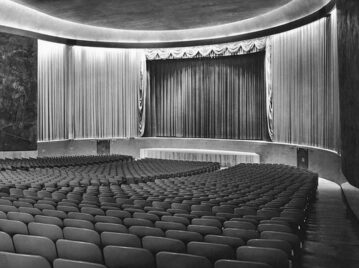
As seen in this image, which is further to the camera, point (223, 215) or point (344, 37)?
point (344, 37)

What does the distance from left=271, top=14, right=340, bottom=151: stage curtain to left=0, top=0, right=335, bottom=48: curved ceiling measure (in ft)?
2.09

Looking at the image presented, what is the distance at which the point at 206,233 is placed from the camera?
389cm

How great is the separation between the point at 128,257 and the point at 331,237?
3.61 m

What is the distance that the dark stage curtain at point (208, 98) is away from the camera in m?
19.1

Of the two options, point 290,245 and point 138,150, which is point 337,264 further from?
point 138,150

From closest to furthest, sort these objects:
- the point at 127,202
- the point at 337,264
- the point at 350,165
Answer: the point at 337,264, the point at 127,202, the point at 350,165

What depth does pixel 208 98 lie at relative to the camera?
2075 cm

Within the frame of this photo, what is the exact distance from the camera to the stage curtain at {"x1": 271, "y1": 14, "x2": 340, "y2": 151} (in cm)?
1277

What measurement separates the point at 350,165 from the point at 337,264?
10.2 ft

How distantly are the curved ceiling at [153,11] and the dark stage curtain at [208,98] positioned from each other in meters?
2.59

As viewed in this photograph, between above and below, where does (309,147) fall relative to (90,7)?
below

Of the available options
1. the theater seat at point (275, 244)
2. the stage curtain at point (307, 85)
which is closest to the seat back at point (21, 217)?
the theater seat at point (275, 244)

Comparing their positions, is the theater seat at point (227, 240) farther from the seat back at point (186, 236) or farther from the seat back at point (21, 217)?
the seat back at point (21, 217)

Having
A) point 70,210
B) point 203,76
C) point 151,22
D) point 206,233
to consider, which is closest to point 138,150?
point 203,76
